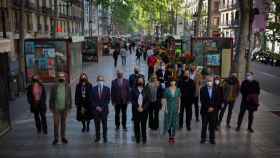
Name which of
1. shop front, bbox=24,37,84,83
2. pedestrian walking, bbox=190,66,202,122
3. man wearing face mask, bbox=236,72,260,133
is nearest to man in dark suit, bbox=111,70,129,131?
pedestrian walking, bbox=190,66,202,122

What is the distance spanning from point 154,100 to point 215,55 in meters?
9.79

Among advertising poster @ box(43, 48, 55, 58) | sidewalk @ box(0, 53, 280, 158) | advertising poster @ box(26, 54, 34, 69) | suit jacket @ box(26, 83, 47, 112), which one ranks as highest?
advertising poster @ box(43, 48, 55, 58)

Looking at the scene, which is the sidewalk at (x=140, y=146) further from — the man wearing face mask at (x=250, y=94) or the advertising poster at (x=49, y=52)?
the advertising poster at (x=49, y=52)

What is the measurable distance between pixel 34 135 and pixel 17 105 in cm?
470

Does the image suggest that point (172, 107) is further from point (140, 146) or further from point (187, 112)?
point (187, 112)

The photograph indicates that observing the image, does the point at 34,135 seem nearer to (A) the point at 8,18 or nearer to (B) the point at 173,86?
(B) the point at 173,86

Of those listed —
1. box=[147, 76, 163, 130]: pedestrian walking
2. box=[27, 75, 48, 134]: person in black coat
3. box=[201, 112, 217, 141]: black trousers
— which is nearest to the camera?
box=[201, 112, 217, 141]: black trousers

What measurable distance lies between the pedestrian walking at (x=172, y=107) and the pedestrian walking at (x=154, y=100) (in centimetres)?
60

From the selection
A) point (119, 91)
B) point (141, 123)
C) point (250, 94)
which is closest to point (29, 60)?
point (119, 91)

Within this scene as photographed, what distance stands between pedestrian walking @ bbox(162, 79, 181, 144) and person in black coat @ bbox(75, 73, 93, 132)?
6.53 ft

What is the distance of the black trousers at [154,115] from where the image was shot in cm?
1050

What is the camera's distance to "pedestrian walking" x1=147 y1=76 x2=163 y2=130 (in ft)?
33.4

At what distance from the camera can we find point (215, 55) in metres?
19.3

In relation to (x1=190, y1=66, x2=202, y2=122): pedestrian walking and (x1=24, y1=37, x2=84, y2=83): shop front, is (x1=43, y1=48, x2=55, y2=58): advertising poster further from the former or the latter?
(x1=190, y1=66, x2=202, y2=122): pedestrian walking
